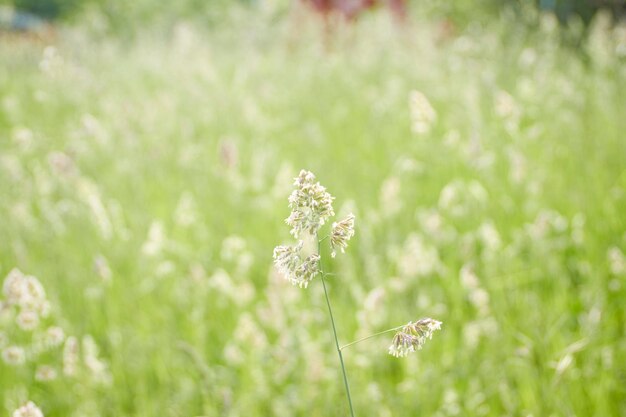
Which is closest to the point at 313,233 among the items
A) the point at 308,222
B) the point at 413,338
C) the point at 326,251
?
the point at 308,222

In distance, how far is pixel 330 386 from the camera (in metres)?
1.90

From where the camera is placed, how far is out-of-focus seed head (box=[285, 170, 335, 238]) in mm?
785

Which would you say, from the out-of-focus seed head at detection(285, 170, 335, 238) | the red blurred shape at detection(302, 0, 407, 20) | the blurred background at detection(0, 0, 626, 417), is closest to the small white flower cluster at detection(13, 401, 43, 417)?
the blurred background at detection(0, 0, 626, 417)

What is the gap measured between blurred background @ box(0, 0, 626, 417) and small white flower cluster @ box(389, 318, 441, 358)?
2.14 ft

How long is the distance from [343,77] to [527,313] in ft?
13.1

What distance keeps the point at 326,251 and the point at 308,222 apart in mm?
1802

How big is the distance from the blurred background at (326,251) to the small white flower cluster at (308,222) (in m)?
0.70

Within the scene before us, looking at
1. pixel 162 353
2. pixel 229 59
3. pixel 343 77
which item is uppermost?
pixel 229 59

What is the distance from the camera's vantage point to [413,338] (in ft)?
2.65

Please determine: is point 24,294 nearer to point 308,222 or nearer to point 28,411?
point 28,411

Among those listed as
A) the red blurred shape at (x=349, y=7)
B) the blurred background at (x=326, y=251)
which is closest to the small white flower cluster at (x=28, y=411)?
the blurred background at (x=326, y=251)

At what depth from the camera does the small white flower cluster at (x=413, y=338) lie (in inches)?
31.2

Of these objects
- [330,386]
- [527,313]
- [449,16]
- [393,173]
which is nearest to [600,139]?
[393,173]

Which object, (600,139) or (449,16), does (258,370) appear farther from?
(449,16)
